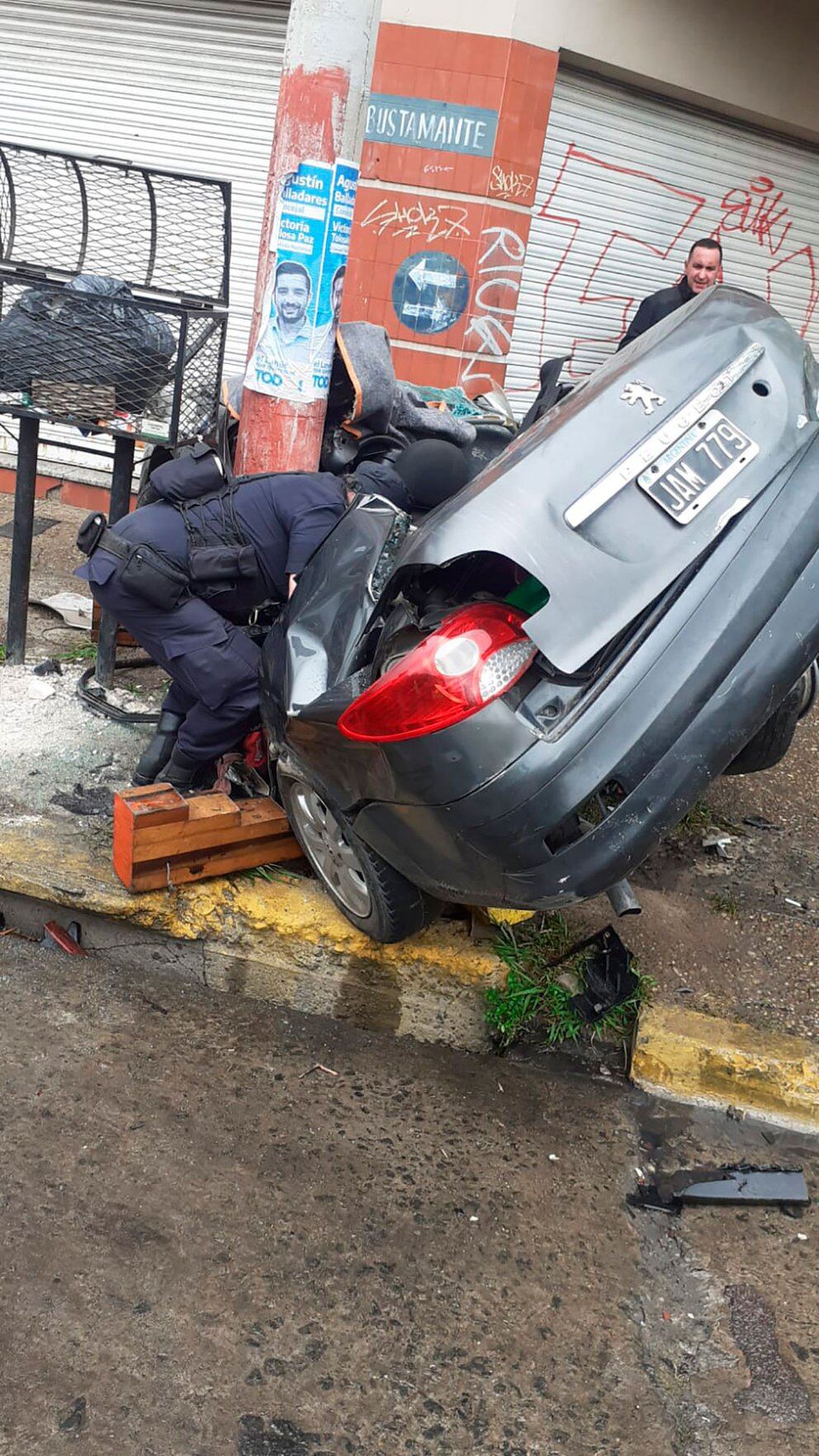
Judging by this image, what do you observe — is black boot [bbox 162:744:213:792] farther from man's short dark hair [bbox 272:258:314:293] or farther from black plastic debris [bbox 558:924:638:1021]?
man's short dark hair [bbox 272:258:314:293]

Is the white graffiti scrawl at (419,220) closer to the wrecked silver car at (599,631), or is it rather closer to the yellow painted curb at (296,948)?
the wrecked silver car at (599,631)

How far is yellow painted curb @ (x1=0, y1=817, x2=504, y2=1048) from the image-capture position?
365 cm

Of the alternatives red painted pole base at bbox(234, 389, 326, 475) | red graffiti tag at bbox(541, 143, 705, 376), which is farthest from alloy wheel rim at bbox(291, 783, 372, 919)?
red graffiti tag at bbox(541, 143, 705, 376)

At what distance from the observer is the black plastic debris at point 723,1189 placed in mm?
3066

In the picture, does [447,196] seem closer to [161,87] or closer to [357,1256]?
[161,87]

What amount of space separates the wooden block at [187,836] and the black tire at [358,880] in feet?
0.37

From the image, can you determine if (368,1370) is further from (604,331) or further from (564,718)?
(604,331)

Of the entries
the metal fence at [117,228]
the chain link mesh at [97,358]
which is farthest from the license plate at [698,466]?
the metal fence at [117,228]

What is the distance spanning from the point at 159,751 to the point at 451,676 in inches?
72.5

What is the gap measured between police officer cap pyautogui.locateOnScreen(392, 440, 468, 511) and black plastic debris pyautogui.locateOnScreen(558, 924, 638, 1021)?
1.48 meters

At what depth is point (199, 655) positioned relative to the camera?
4074 millimetres

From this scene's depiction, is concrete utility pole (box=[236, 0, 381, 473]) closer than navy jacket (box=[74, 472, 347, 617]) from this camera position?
No

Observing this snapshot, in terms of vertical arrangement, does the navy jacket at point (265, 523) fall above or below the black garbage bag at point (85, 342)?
below

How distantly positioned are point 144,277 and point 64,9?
3.91m
